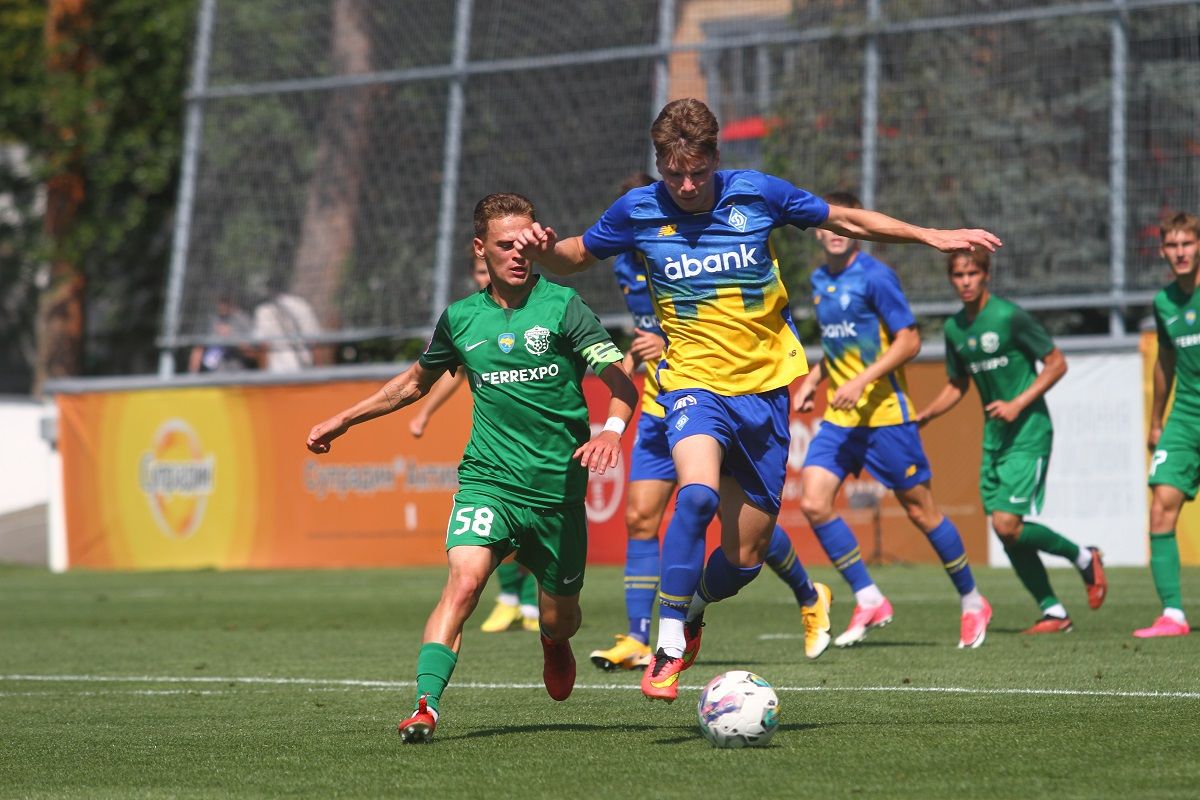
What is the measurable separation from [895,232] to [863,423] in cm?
346

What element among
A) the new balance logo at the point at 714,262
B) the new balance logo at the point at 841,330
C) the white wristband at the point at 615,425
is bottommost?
the white wristband at the point at 615,425

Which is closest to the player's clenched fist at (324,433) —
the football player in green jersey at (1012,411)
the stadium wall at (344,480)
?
the football player in green jersey at (1012,411)

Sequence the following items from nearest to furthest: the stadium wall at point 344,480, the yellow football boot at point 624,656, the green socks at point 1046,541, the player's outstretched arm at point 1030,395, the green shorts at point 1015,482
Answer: the yellow football boot at point 624,656
the player's outstretched arm at point 1030,395
the green shorts at point 1015,482
the green socks at point 1046,541
the stadium wall at point 344,480

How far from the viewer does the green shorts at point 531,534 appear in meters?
6.26

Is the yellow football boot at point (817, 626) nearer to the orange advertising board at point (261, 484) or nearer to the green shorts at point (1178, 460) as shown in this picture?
the green shorts at point (1178, 460)

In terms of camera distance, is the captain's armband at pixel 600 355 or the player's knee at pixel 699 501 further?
the player's knee at pixel 699 501

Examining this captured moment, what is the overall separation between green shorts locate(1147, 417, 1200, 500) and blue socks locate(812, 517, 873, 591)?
163 cm

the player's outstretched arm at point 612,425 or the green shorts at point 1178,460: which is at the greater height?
the player's outstretched arm at point 612,425

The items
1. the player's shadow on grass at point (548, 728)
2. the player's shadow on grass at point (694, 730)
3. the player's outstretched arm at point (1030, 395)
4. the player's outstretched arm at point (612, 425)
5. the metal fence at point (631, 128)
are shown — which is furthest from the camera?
the metal fence at point (631, 128)

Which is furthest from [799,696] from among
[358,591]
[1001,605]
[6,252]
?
[6,252]

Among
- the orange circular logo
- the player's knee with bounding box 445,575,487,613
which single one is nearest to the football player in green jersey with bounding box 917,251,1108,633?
the player's knee with bounding box 445,575,487,613

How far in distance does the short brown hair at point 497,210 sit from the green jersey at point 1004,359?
4.55 metres

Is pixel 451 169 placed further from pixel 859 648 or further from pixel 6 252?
pixel 6 252

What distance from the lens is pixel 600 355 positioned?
6281 millimetres
